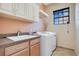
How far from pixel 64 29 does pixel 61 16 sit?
712 mm

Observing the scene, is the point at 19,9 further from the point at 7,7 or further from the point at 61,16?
the point at 61,16

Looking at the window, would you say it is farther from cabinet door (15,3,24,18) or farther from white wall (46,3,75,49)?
cabinet door (15,3,24,18)

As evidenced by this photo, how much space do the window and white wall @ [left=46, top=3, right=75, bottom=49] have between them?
166 millimetres

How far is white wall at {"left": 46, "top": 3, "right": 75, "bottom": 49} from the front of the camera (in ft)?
13.2

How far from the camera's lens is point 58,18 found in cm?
467

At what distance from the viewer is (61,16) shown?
4.56 meters

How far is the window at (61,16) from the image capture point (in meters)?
4.32

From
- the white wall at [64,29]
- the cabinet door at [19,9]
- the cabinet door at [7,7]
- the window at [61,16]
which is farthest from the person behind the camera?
the window at [61,16]

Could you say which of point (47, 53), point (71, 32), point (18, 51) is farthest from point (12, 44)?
point (71, 32)

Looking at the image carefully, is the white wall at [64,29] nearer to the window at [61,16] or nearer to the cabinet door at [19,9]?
the window at [61,16]

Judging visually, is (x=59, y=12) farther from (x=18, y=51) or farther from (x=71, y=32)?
(x=18, y=51)

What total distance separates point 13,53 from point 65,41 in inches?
136

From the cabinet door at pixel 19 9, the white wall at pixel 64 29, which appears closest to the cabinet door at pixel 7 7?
the cabinet door at pixel 19 9

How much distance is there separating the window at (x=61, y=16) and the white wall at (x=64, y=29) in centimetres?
17
